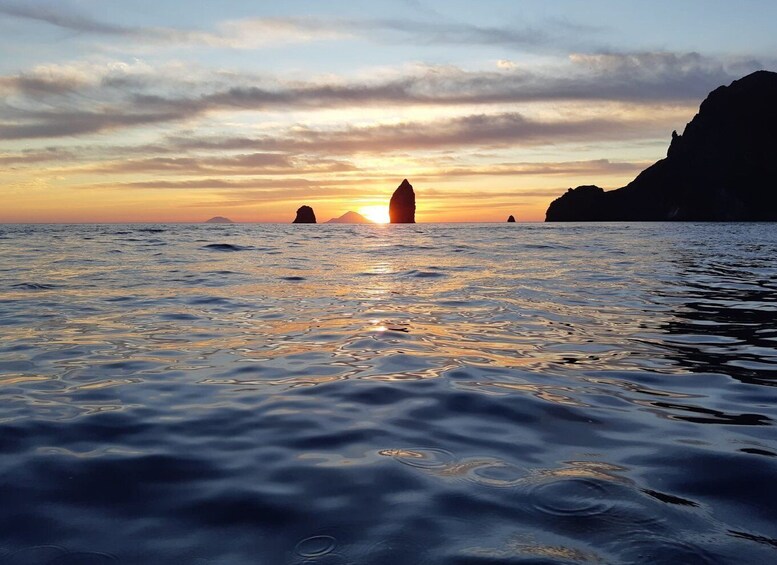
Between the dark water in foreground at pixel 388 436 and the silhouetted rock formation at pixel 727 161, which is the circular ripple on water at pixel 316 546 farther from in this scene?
the silhouetted rock formation at pixel 727 161

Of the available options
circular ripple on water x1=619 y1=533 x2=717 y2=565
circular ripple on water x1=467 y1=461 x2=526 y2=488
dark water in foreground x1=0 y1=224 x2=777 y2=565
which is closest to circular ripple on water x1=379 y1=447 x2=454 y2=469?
dark water in foreground x1=0 y1=224 x2=777 y2=565

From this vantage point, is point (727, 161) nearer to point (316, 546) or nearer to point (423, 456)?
point (423, 456)

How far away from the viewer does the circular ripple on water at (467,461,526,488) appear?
3455 mm

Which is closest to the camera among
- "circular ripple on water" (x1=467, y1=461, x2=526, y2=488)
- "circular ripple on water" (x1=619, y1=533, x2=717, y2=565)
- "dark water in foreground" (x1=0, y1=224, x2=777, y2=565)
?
"circular ripple on water" (x1=619, y1=533, x2=717, y2=565)

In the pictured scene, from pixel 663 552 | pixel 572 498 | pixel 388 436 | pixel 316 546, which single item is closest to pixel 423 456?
pixel 388 436

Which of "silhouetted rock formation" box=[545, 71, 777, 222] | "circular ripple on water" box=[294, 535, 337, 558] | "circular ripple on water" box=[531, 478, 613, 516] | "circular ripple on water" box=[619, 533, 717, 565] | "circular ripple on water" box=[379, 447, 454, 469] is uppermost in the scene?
"silhouetted rock formation" box=[545, 71, 777, 222]

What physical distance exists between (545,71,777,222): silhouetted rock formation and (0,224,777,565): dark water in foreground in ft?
551

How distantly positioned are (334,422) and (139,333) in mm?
5074

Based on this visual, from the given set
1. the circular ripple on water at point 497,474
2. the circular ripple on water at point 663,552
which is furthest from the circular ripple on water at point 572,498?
the circular ripple on water at point 663,552

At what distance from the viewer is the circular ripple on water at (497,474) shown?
11.3ft

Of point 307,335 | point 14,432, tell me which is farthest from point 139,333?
point 14,432

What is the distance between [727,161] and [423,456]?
613 ft

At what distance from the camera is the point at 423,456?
3.94m

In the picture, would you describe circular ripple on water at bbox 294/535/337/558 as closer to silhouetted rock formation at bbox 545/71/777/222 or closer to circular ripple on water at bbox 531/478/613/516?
circular ripple on water at bbox 531/478/613/516
